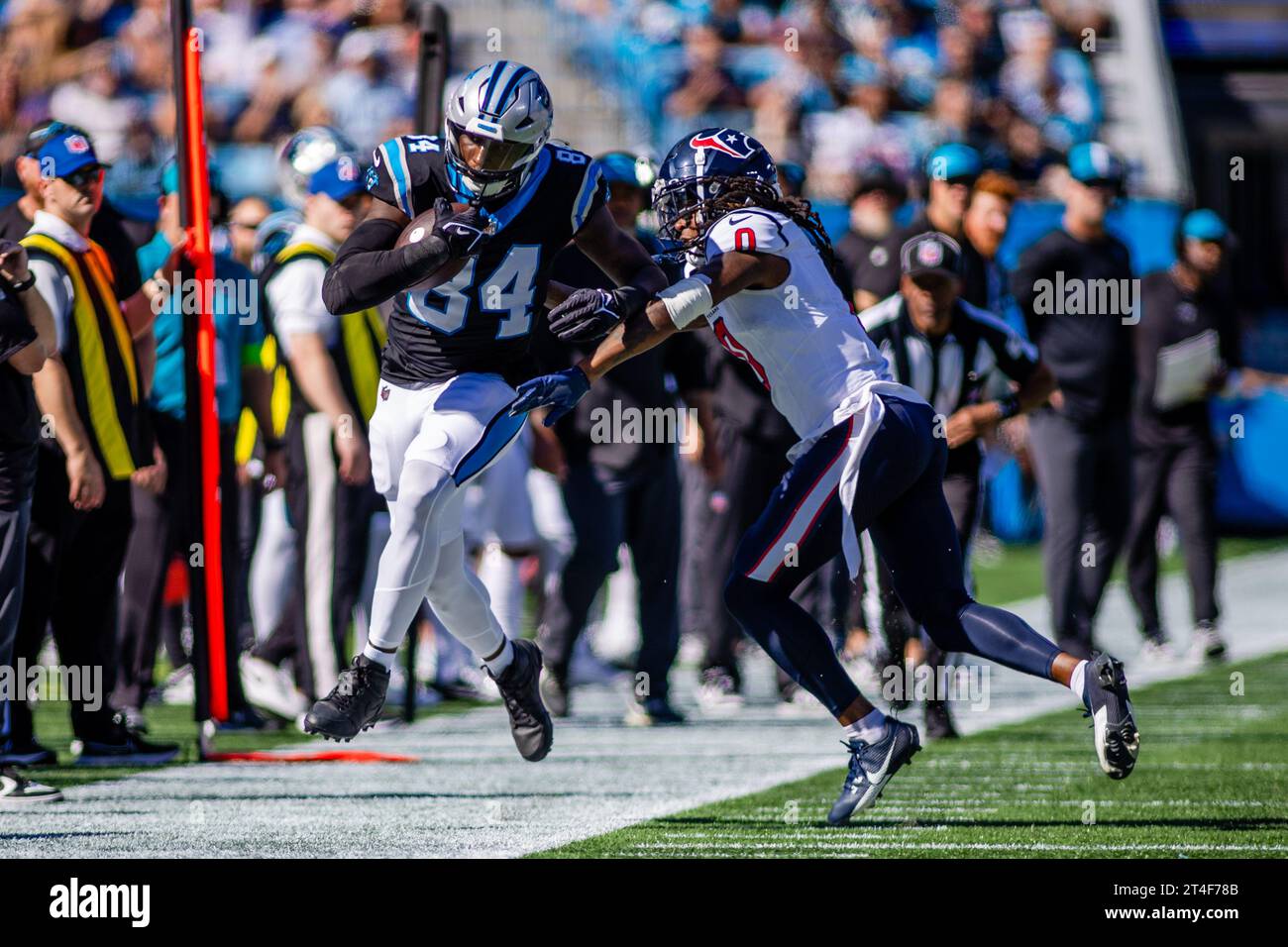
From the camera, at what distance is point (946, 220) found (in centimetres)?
811

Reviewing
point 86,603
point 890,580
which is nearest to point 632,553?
point 890,580

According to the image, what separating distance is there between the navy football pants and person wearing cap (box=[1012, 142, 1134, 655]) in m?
3.53

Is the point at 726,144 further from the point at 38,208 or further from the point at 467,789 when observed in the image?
the point at 38,208

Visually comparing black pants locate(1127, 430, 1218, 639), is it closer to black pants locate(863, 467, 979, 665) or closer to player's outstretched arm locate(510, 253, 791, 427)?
black pants locate(863, 467, 979, 665)

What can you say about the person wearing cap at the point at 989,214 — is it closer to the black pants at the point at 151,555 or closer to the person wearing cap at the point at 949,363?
the person wearing cap at the point at 949,363

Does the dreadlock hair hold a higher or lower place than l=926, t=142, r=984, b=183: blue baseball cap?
lower

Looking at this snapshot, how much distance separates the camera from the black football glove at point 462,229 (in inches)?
205

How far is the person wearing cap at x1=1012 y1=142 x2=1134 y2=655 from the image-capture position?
914 centimetres

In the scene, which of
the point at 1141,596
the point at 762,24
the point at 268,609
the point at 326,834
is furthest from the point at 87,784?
the point at 762,24

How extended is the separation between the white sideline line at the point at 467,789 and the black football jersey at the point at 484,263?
49.3 inches

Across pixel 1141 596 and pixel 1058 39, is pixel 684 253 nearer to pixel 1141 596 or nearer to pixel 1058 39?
pixel 1141 596

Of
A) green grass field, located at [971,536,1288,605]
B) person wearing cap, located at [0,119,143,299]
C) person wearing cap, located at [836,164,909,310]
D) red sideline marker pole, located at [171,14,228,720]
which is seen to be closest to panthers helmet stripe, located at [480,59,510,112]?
red sideline marker pole, located at [171,14,228,720]

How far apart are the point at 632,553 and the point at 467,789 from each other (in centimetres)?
228

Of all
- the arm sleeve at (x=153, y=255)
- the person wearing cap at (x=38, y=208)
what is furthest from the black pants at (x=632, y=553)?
the person wearing cap at (x=38, y=208)
